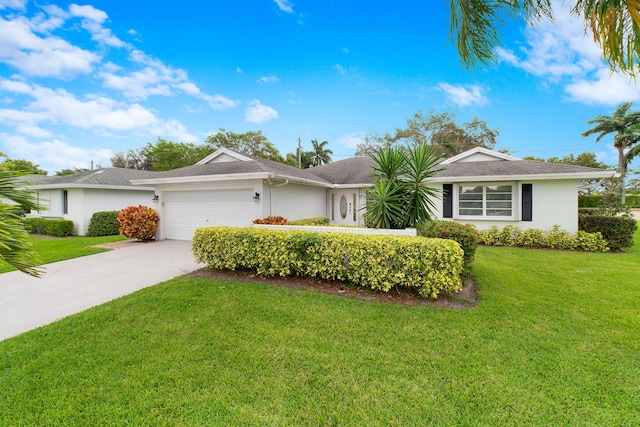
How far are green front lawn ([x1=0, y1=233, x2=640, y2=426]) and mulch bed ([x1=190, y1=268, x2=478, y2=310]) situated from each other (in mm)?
267

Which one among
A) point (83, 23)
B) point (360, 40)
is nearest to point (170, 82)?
point (83, 23)

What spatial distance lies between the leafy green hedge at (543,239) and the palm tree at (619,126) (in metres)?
21.2

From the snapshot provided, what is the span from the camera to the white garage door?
10.2 meters

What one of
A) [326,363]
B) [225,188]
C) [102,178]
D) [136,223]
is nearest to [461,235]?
[326,363]

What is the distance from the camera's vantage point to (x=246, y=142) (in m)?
32.5

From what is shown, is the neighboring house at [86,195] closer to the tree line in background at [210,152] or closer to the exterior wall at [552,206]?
the tree line in background at [210,152]

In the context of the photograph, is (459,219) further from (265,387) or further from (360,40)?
(265,387)

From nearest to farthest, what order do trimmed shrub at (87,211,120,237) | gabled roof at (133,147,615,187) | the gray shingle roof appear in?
gabled roof at (133,147,615,187)
trimmed shrub at (87,211,120,237)
the gray shingle roof

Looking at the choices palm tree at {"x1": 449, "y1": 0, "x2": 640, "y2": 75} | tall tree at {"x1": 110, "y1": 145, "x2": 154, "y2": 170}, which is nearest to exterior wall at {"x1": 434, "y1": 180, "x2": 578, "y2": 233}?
palm tree at {"x1": 449, "y1": 0, "x2": 640, "y2": 75}

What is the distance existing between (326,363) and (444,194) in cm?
1033

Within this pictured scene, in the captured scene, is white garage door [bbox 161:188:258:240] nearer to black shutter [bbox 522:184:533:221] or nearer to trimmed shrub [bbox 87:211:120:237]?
trimmed shrub [bbox 87:211:120:237]

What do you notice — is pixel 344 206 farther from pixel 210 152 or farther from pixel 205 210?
pixel 210 152

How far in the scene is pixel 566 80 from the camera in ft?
42.4

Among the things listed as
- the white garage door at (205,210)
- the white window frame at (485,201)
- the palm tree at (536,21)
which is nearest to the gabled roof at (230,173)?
the white garage door at (205,210)
